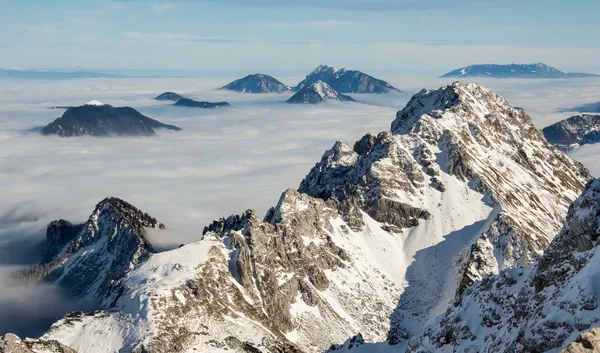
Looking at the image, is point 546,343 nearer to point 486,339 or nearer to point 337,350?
point 486,339

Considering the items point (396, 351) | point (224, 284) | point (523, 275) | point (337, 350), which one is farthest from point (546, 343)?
point (224, 284)

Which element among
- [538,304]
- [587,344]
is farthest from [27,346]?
[587,344]

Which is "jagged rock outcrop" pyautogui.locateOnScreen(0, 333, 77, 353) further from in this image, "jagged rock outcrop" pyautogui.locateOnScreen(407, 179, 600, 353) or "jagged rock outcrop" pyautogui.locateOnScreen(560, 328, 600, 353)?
"jagged rock outcrop" pyautogui.locateOnScreen(560, 328, 600, 353)

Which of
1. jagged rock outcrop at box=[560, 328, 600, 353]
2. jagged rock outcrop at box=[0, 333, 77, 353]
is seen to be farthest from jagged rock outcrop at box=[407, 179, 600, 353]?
jagged rock outcrop at box=[0, 333, 77, 353]

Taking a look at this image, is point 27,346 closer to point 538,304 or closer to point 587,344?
point 538,304

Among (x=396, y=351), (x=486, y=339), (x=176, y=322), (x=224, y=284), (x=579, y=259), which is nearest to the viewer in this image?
(x=579, y=259)

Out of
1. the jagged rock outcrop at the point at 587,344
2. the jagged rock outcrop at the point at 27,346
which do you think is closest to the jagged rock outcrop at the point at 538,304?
the jagged rock outcrop at the point at 587,344
